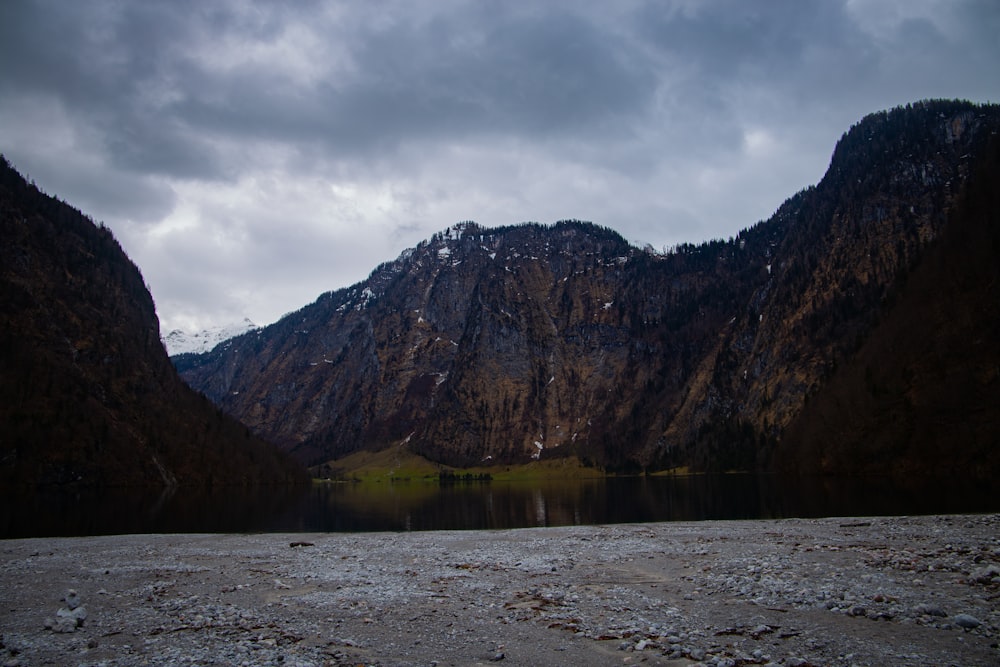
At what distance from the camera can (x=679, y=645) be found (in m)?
13.6

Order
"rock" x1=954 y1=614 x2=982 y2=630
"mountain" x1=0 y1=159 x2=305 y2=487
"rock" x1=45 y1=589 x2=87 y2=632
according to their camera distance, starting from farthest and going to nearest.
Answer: "mountain" x1=0 y1=159 x2=305 y2=487
"rock" x1=45 y1=589 x2=87 y2=632
"rock" x1=954 y1=614 x2=982 y2=630

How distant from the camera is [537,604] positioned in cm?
1939

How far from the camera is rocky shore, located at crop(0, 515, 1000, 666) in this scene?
1362 cm

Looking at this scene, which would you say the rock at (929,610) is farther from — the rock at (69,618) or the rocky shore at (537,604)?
the rock at (69,618)

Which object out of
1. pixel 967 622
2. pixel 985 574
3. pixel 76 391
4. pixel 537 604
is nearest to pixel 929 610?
pixel 967 622

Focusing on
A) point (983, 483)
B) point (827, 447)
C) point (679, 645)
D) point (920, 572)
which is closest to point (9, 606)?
point (679, 645)

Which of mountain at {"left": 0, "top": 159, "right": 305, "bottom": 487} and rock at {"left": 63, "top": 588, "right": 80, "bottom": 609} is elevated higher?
mountain at {"left": 0, "top": 159, "right": 305, "bottom": 487}

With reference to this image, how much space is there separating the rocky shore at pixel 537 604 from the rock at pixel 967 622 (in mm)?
63

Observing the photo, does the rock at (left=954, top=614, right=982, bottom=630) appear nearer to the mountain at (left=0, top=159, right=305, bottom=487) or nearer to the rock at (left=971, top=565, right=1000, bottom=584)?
the rock at (left=971, top=565, right=1000, bottom=584)

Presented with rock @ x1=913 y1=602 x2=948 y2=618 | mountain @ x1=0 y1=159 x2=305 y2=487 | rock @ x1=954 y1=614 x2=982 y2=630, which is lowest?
rock @ x1=913 y1=602 x2=948 y2=618

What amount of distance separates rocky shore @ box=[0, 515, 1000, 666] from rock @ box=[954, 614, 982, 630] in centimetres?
6

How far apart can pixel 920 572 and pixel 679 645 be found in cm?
1369

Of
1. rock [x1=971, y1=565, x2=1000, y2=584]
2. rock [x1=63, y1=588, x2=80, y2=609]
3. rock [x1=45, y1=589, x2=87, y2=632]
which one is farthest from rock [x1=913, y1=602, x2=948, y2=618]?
rock [x1=63, y1=588, x2=80, y2=609]

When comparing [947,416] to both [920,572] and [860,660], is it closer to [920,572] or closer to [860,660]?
[920,572]
